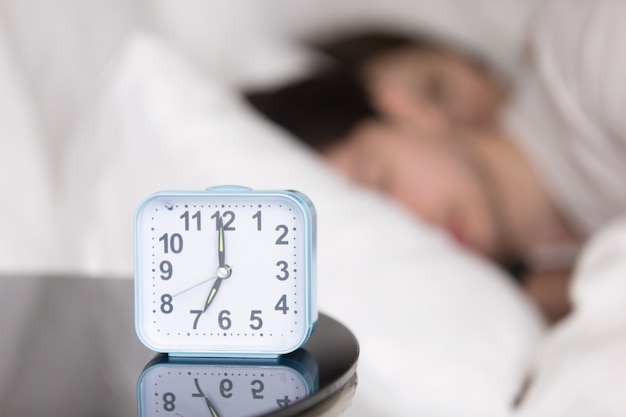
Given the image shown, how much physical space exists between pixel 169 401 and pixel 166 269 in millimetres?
111

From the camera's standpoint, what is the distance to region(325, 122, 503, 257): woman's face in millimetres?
1232

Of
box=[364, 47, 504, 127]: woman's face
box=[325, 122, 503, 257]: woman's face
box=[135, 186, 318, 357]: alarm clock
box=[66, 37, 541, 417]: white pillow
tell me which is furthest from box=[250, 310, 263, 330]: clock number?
box=[364, 47, 504, 127]: woman's face

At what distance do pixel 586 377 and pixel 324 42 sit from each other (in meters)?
1.05

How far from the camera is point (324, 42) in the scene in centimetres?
163

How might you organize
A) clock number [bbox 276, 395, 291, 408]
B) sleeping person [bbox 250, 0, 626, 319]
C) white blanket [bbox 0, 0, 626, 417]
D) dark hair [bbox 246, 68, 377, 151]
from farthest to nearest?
1. dark hair [bbox 246, 68, 377, 151]
2. sleeping person [bbox 250, 0, 626, 319]
3. white blanket [bbox 0, 0, 626, 417]
4. clock number [bbox 276, 395, 291, 408]

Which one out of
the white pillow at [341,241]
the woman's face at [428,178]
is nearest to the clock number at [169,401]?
the white pillow at [341,241]

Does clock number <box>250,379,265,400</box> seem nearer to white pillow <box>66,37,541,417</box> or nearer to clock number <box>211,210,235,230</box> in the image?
clock number <box>211,210,235,230</box>

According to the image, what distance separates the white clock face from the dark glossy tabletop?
0.04 ft

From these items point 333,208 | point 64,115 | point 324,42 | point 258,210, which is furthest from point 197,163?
point 324,42

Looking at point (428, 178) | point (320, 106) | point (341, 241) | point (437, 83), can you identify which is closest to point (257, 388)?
point (341, 241)

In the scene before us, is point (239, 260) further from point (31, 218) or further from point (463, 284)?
point (31, 218)

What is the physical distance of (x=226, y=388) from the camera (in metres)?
0.48

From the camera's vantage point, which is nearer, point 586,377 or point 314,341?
point 314,341

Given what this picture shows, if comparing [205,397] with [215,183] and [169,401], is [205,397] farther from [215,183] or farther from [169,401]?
[215,183]
